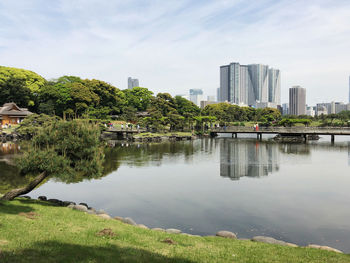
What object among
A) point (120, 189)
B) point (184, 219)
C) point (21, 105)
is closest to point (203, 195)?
point (184, 219)

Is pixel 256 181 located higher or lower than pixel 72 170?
lower

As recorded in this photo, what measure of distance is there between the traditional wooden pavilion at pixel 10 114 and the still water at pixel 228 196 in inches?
1444

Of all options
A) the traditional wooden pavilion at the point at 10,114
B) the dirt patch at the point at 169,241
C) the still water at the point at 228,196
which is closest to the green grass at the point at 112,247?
the dirt patch at the point at 169,241

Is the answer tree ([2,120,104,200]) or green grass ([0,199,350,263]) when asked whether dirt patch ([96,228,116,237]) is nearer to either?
green grass ([0,199,350,263])

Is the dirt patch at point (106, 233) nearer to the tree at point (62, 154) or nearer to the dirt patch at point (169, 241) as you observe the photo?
the dirt patch at point (169, 241)

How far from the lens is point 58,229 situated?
8.64m

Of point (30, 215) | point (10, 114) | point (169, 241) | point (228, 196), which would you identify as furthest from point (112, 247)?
point (10, 114)

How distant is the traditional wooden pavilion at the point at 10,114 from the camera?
59.1m

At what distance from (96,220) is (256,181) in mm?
13274

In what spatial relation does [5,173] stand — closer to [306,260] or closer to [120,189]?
[120,189]

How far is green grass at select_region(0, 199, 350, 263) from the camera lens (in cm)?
652

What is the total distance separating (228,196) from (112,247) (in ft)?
33.6

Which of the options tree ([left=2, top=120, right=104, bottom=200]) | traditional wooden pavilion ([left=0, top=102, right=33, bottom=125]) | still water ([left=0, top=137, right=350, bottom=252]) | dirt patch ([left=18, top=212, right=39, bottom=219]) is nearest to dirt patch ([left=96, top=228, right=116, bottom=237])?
dirt patch ([left=18, top=212, right=39, bottom=219])

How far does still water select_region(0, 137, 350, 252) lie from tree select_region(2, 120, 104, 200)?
324 centimetres
